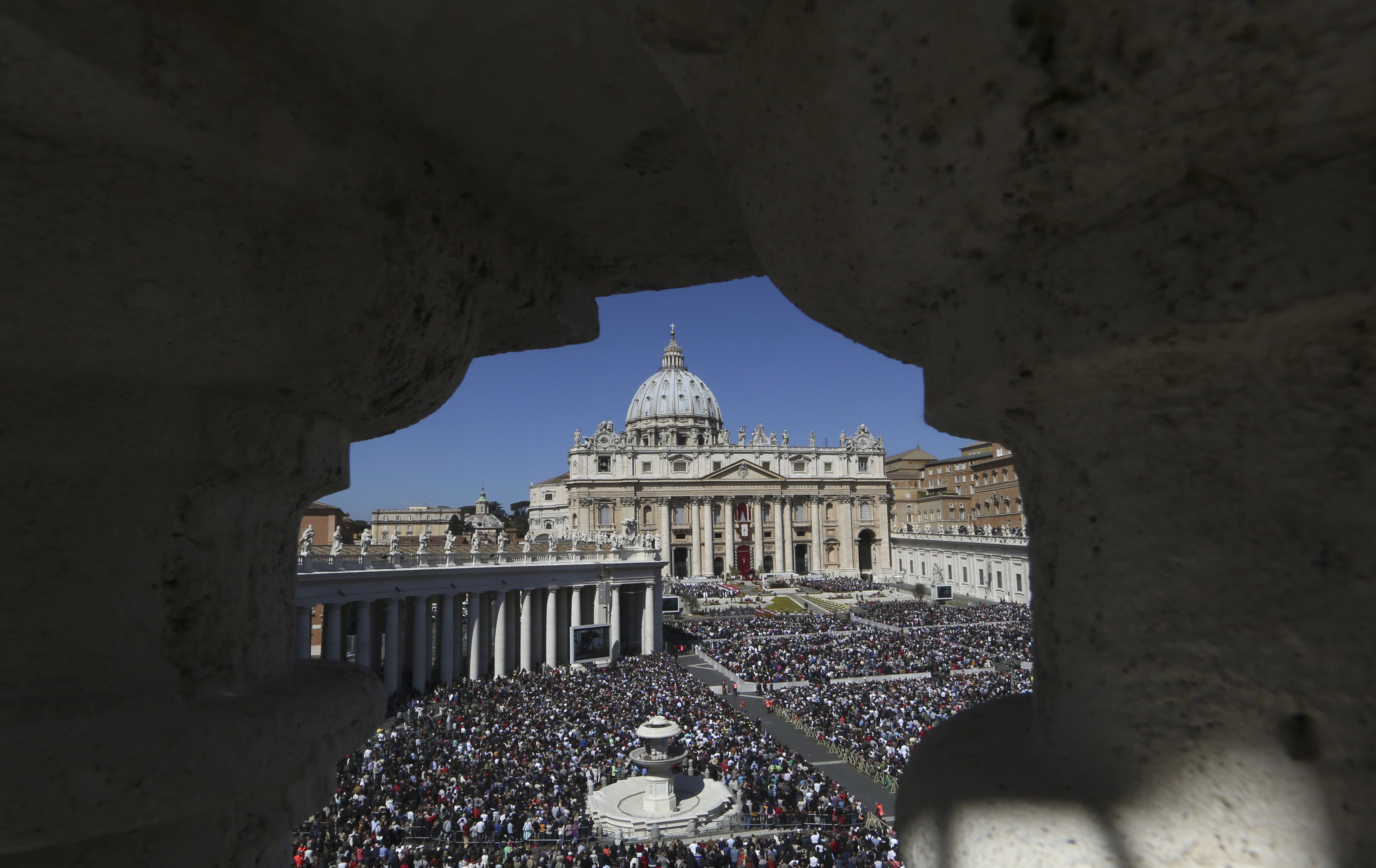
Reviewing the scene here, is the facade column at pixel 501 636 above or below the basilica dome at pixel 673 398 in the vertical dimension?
below

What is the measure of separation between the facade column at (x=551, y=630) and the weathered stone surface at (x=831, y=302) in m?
28.8

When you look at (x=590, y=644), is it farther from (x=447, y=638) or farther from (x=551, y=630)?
(x=447, y=638)

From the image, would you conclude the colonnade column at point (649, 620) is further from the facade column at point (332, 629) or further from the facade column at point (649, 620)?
the facade column at point (332, 629)

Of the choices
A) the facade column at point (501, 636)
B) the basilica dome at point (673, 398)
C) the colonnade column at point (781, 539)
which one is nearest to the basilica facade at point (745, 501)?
the colonnade column at point (781, 539)

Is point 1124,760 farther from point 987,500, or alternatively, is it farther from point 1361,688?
point 987,500

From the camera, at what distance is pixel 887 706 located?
65.1 feet

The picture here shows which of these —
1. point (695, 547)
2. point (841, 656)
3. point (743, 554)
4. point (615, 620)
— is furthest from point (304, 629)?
point (743, 554)

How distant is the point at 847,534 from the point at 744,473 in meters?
11.3

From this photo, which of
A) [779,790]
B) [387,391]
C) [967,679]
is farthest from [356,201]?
[967,679]

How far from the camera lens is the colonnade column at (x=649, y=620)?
108ft

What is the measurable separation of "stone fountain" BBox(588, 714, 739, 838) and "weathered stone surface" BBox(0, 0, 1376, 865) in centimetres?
1287

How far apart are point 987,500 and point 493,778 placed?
55433 mm

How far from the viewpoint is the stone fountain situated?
1351cm

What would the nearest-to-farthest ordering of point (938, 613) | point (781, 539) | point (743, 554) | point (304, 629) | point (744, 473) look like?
point (304, 629), point (938, 613), point (743, 554), point (781, 539), point (744, 473)
